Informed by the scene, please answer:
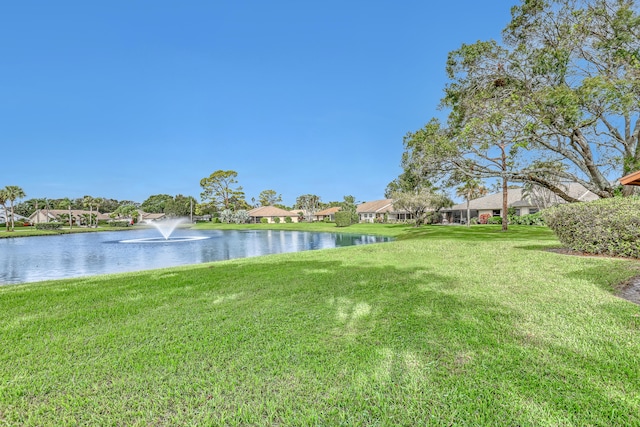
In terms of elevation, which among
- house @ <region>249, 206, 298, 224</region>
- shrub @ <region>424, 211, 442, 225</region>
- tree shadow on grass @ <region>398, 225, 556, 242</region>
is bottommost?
tree shadow on grass @ <region>398, 225, 556, 242</region>

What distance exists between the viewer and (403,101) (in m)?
35.2

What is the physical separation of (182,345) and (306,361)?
1356 mm

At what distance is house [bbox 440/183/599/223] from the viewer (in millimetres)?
30237

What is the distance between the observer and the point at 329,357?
9.08 feet

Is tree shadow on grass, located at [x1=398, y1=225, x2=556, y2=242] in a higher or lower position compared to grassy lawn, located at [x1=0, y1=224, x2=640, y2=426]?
higher

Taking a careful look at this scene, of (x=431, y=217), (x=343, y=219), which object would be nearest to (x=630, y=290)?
(x=343, y=219)

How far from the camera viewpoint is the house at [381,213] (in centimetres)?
5440

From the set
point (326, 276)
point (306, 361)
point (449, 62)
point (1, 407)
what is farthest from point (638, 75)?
point (1, 407)

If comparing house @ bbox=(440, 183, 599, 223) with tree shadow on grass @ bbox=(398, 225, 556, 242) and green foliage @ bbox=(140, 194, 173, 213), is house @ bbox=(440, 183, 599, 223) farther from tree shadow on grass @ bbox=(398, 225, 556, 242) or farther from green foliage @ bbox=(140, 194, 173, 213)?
green foliage @ bbox=(140, 194, 173, 213)

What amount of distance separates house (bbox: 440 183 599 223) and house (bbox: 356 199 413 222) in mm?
8122

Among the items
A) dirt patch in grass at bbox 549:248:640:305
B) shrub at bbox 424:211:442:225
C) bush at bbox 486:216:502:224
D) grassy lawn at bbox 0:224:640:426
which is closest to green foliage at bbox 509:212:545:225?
bush at bbox 486:216:502:224

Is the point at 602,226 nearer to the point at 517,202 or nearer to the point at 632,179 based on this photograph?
the point at 632,179

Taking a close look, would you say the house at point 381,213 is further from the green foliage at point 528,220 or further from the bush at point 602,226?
the bush at point 602,226

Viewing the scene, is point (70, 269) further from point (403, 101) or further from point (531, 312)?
point (403, 101)
